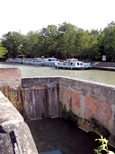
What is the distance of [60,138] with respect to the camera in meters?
8.23

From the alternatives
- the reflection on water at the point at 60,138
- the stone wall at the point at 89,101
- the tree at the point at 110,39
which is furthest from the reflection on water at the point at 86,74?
the reflection on water at the point at 60,138

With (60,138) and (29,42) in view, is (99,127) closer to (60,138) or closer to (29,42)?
(60,138)

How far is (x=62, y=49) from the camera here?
52031 mm

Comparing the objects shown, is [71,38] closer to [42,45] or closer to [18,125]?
[42,45]

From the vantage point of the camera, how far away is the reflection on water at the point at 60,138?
734 centimetres

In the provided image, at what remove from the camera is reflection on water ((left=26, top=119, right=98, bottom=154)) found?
7344 millimetres

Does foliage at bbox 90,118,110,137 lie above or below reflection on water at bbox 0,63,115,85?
below

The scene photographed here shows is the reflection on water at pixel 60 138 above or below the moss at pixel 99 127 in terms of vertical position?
below

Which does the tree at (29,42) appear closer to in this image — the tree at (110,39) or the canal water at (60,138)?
the tree at (110,39)

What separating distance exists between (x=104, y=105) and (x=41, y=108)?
4416 millimetres

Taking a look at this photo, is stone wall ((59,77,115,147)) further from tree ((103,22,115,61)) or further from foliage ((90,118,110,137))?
tree ((103,22,115,61))

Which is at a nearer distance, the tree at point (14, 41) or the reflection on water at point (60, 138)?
the reflection on water at point (60, 138)

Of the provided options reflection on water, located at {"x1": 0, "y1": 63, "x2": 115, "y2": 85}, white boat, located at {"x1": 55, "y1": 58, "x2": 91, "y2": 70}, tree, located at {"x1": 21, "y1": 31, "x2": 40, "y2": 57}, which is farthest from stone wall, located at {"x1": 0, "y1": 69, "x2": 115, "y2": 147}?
tree, located at {"x1": 21, "y1": 31, "x2": 40, "y2": 57}

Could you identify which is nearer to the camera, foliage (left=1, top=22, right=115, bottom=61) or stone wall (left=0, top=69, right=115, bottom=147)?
stone wall (left=0, top=69, right=115, bottom=147)
